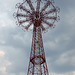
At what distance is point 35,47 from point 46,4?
1035 cm

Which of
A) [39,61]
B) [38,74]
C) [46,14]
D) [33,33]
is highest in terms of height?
[46,14]

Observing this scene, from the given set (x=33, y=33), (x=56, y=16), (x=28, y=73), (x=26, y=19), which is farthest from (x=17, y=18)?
(x=28, y=73)

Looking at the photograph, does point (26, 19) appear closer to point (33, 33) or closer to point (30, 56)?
point (33, 33)

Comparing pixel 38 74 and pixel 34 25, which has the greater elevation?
pixel 34 25

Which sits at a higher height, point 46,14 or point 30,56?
point 46,14

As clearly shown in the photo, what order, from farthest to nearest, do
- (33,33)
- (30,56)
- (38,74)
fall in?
(33,33), (30,56), (38,74)

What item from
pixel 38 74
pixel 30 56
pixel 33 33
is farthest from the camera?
pixel 33 33

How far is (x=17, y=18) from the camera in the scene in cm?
4362

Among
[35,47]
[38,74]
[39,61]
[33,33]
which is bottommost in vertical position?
[38,74]

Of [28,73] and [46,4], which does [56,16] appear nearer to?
[46,4]

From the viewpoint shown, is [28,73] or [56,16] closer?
[28,73]

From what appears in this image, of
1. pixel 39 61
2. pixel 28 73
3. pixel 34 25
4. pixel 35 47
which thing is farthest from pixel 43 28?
pixel 28 73

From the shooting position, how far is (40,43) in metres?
43.5

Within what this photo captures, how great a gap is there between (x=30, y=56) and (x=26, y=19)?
8735 mm
